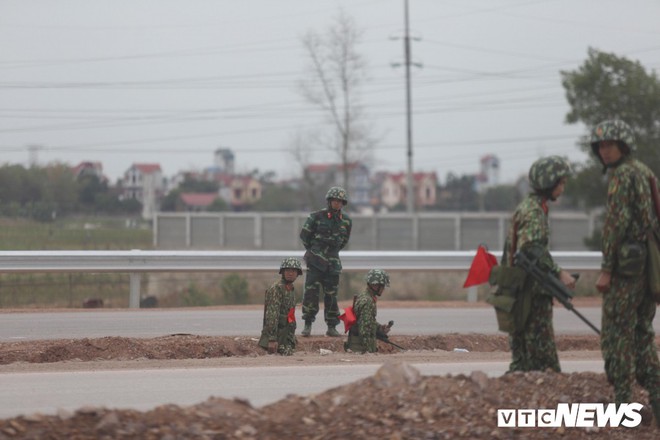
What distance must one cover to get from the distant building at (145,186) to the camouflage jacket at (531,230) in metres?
25.2

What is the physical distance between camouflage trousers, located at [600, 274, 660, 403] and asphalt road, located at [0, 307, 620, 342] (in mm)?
7798

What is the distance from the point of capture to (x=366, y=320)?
12109mm

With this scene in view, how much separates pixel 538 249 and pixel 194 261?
1290 cm

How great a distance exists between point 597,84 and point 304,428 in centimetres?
3507

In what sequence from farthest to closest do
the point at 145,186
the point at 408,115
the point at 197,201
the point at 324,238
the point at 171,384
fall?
the point at 197,201, the point at 408,115, the point at 145,186, the point at 324,238, the point at 171,384

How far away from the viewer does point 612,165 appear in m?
7.34

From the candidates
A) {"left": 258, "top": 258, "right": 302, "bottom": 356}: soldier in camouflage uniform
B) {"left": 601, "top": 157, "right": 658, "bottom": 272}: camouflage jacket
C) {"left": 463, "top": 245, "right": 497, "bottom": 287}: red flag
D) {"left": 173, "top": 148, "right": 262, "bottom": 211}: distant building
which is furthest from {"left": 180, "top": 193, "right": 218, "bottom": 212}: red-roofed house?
{"left": 601, "top": 157, "right": 658, "bottom": 272}: camouflage jacket

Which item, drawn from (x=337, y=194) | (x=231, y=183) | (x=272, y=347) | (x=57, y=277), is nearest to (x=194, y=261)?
(x=57, y=277)

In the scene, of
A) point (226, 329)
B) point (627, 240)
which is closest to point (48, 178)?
point (226, 329)

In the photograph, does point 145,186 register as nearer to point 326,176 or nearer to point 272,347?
point 326,176

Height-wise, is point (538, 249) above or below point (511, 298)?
above

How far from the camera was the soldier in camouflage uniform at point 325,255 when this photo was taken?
1388cm

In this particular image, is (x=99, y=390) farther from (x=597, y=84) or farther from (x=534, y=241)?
(x=597, y=84)

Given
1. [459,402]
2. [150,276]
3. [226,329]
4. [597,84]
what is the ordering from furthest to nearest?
[597,84] → [150,276] → [226,329] → [459,402]
